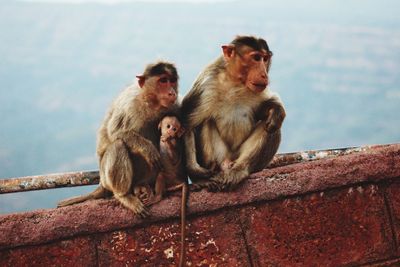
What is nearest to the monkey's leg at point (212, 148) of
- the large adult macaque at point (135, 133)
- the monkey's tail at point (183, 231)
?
the large adult macaque at point (135, 133)

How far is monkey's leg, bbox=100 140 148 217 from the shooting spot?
4.09 m

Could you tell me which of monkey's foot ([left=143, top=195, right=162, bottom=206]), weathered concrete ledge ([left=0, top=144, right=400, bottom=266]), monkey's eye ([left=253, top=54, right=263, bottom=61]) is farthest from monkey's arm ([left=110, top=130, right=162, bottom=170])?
monkey's eye ([left=253, top=54, right=263, bottom=61])

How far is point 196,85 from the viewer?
15.7 ft

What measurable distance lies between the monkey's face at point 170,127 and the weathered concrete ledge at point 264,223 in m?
0.74

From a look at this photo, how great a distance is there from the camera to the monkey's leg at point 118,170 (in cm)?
409

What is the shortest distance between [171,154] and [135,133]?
15.5 inches

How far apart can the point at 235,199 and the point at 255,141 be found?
1.01 meters

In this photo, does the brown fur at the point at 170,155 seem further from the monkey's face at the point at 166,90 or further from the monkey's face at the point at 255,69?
the monkey's face at the point at 255,69

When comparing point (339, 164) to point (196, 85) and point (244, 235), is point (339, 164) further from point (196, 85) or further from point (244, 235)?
point (196, 85)

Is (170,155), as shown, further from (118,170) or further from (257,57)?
(257,57)

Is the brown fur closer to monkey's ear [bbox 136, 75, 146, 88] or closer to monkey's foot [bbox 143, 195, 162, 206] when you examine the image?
monkey's foot [bbox 143, 195, 162, 206]

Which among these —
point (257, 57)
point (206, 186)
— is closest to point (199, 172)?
point (206, 186)

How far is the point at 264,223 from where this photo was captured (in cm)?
368

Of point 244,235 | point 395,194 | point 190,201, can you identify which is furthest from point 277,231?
point 395,194
